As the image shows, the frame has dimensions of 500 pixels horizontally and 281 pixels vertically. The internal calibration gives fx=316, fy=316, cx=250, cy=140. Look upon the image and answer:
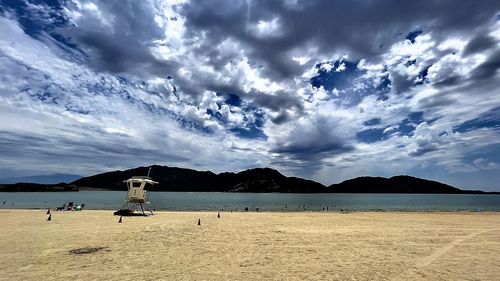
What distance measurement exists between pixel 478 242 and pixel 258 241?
13984 millimetres

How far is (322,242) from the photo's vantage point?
19.7 meters

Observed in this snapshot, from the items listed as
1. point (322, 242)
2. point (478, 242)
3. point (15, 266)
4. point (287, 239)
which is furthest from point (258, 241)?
point (478, 242)

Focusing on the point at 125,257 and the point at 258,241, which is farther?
the point at 258,241

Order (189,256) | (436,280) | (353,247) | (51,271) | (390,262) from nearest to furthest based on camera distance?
(436,280), (51,271), (390,262), (189,256), (353,247)

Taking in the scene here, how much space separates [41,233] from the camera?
22.2 meters

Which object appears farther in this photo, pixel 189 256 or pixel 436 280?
pixel 189 256

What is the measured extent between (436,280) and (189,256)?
10.6 m

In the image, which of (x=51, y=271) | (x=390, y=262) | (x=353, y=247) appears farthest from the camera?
(x=353, y=247)

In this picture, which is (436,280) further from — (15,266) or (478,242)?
(15,266)

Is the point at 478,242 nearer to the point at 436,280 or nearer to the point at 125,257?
the point at 436,280

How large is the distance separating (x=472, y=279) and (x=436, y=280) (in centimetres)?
140

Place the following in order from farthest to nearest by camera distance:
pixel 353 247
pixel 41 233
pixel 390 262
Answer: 1. pixel 41 233
2. pixel 353 247
3. pixel 390 262

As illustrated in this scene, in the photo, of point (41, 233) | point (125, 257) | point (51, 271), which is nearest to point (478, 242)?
point (125, 257)

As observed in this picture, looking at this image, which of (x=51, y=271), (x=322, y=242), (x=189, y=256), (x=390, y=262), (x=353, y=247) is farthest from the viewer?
(x=322, y=242)
